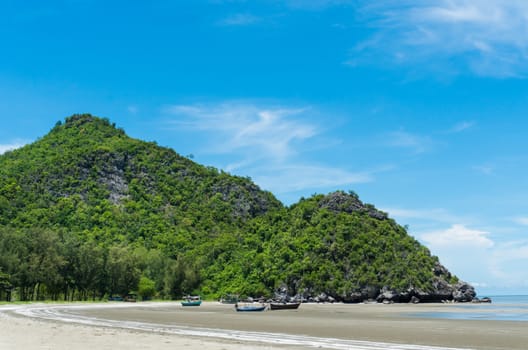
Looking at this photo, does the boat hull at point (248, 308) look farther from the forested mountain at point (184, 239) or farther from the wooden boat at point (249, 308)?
the forested mountain at point (184, 239)

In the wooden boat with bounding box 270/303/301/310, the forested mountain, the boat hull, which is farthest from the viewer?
the forested mountain

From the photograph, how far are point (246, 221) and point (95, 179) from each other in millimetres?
53518

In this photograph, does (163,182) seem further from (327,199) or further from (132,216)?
(327,199)

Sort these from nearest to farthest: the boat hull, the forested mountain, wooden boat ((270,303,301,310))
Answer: the boat hull
wooden boat ((270,303,301,310))
the forested mountain

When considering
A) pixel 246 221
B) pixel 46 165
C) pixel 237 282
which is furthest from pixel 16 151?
pixel 237 282

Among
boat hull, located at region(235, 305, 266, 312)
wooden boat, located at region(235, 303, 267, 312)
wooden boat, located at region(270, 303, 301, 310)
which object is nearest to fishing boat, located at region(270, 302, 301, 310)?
wooden boat, located at region(270, 303, 301, 310)

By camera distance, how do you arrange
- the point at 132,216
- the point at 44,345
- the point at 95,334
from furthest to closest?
1. the point at 132,216
2. the point at 95,334
3. the point at 44,345

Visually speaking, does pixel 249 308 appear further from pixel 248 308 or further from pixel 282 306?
pixel 282 306

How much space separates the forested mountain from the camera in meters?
116

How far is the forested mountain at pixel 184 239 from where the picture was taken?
116375 millimetres

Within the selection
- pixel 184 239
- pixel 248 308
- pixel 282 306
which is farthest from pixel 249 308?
pixel 184 239

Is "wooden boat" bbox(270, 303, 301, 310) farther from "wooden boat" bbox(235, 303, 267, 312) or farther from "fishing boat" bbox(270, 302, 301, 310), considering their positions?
"wooden boat" bbox(235, 303, 267, 312)

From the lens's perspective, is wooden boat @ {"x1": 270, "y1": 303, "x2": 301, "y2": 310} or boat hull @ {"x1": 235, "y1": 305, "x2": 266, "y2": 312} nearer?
boat hull @ {"x1": 235, "y1": 305, "x2": 266, "y2": 312}

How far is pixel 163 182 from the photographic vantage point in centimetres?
19712
